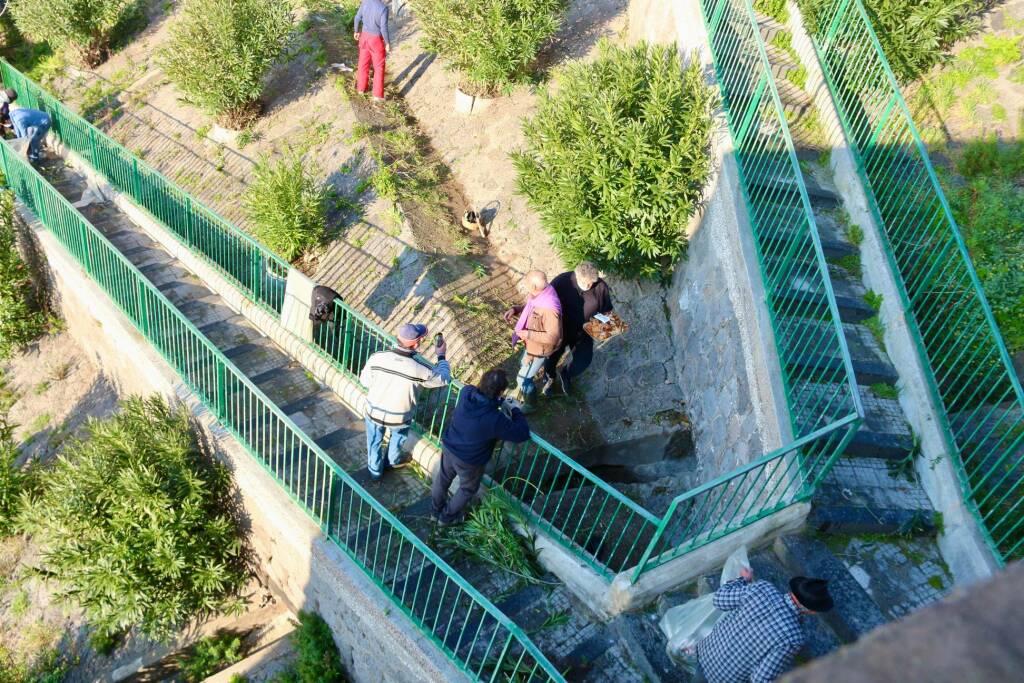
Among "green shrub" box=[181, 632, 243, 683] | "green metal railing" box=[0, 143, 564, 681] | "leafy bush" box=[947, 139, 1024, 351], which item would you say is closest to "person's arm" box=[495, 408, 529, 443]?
"green metal railing" box=[0, 143, 564, 681]

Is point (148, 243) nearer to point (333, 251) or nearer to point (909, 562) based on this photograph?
point (333, 251)

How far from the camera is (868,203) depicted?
6.85 metres

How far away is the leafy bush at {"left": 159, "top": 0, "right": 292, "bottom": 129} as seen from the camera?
1166 centimetres

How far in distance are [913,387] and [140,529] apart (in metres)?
6.79

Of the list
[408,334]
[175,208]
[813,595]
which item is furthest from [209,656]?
[813,595]

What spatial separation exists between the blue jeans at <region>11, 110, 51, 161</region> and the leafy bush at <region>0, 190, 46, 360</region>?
5.33ft

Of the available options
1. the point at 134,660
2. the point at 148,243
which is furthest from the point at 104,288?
the point at 134,660

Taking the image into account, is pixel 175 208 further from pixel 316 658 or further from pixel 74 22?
pixel 74 22

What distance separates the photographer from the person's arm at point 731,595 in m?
4.10

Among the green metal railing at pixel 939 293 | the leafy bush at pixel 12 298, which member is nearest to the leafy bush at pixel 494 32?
the green metal railing at pixel 939 293

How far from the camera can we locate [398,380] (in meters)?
5.55

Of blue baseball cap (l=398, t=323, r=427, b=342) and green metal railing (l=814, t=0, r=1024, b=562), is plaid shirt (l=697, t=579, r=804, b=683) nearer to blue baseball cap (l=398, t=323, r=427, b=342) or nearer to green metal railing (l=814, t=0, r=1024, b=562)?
green metal railing (l=814, t=0, r=1024, b=562)

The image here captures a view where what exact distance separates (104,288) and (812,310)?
309 inches

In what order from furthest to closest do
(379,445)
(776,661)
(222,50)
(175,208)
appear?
(222,50) → (175,208) → (379,445) → (776,661)
